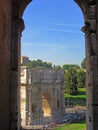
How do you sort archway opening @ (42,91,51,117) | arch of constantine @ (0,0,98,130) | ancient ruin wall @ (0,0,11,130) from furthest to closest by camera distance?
archway opening @ (42,91,51,117) → arch of constantine @ (0,0,98,130) → ancient ruin wall @ (0,0,11,130)

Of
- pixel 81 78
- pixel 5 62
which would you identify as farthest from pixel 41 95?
pixel 81 78

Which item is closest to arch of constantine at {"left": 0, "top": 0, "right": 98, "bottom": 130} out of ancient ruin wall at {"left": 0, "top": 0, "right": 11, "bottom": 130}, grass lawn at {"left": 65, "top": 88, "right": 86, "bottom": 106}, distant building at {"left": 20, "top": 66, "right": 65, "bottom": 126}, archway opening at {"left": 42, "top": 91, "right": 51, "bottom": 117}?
ancient ruin wall at {"left": 0, "top": 0, "right": 11, "bottom": 130}

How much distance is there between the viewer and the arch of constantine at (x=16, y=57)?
860 cm

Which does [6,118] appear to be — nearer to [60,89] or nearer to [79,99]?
[60,89]

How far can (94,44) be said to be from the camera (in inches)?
363

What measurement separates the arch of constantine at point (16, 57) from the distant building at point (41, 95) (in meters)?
18.9

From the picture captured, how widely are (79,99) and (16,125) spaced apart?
34493 millimetres

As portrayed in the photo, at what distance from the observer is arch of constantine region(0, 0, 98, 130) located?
8.60 metres

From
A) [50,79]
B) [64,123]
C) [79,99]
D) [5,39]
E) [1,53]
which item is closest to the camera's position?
[1,53]

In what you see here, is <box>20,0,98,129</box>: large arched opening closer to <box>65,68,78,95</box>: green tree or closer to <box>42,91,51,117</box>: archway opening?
<box>42,91,51,117</box>: archway opening

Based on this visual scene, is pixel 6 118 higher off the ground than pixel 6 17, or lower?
lower

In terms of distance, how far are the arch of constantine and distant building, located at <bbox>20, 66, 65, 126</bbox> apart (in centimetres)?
1891

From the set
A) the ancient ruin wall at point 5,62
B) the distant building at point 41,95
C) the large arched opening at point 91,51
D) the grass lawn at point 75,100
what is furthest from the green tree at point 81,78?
the ancient ruin wall at point 5,62

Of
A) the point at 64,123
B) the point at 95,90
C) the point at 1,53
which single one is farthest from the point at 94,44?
the point at 64,123
